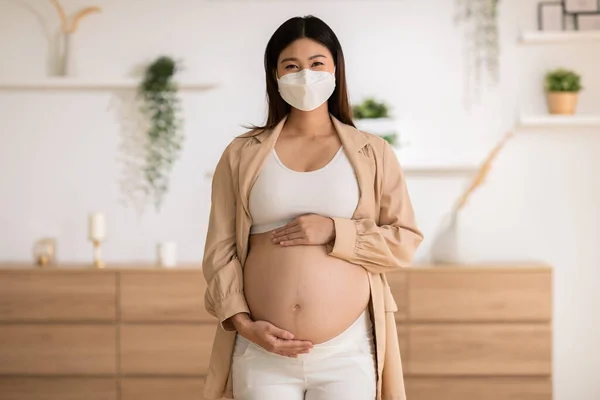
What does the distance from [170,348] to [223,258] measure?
6.52ft

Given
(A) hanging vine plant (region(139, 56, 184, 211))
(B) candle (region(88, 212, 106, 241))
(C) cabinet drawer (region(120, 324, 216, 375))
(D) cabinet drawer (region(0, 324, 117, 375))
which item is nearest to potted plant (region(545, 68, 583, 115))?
(A) hanging vine plant (region(139, 56, 184, 211))

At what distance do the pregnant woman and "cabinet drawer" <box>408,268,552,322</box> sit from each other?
5.97 feet

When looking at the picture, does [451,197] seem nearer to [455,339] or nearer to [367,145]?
[455,339]

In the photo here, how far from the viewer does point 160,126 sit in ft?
13.1

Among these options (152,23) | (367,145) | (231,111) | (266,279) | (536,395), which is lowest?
(536,395)

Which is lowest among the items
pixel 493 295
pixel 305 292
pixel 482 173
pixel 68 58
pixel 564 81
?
pixel 493 295

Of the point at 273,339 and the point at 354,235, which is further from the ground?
the point at 354,235

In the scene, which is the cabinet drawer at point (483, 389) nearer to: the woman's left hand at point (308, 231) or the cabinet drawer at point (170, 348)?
the cabinet drawer at point (170, 348)

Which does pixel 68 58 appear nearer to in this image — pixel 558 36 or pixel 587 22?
pixel 558 36

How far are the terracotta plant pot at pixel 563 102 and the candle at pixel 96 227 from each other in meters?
2.24

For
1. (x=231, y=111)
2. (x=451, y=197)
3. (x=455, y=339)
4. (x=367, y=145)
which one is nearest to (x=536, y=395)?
(x=455, y=339)

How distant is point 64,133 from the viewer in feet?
13.4

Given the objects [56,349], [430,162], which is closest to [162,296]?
[56,349]

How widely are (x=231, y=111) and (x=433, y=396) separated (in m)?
1.67
